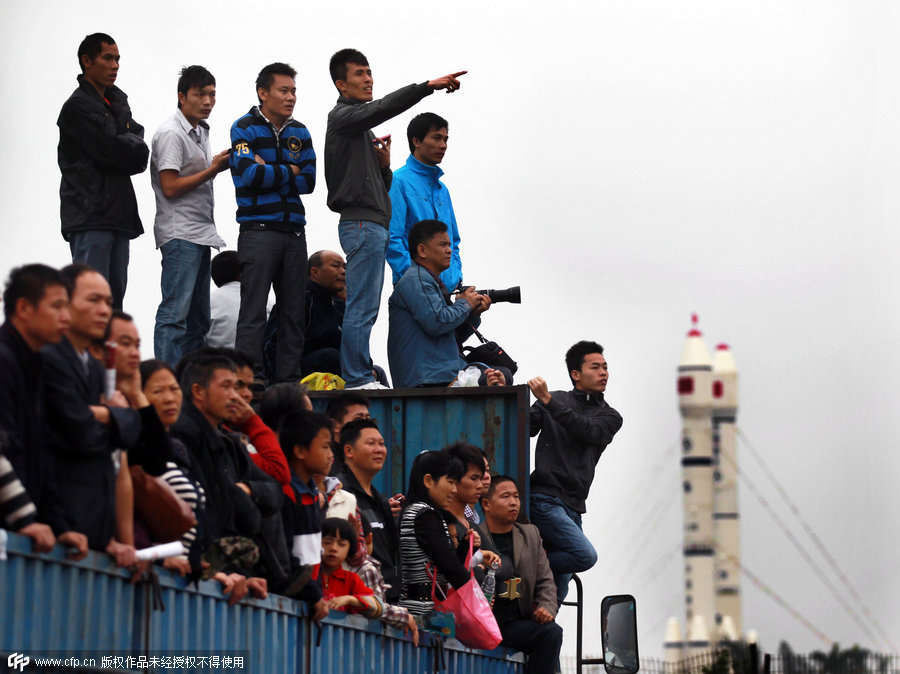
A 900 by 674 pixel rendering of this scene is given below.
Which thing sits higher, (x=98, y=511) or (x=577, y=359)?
(x=577, y=359)

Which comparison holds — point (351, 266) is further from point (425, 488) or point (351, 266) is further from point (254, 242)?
point (425, 488)

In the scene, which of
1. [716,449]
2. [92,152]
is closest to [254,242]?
[92,152]

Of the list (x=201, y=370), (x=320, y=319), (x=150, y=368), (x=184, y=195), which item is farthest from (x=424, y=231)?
(x=150, y=368)

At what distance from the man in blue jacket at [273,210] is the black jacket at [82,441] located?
4.80 metres

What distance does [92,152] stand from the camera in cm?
1037

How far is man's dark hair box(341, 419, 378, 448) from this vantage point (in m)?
8.96

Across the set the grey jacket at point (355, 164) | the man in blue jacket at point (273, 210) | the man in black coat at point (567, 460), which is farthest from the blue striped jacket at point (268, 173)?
the man in black coat at point (567, 460)

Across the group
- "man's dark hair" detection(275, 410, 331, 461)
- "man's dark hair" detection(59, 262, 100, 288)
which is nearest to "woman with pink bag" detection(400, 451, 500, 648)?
"man's dark hair" detection(275, 410, 331, 461)

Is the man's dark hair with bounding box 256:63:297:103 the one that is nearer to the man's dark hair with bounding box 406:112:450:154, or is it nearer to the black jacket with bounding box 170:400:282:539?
the man's dark hair with bounding box 406:112:450:154

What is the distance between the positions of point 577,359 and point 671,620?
157077 millimetres

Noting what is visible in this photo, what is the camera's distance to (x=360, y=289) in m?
11.3

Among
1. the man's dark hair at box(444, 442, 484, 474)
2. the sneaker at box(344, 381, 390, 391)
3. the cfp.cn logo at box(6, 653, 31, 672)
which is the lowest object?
the cfp.cn logo at box(6, 653, 31, 672)

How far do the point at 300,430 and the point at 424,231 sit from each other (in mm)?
3685

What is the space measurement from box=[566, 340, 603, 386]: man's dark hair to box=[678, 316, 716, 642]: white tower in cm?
15153
